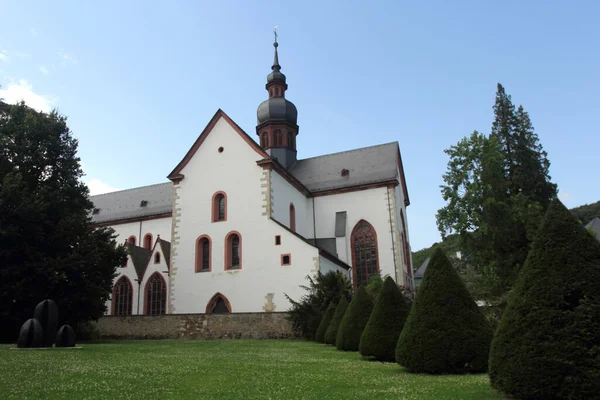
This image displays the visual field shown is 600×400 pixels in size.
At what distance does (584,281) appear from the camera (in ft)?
19.7

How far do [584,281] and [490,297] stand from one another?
53.5 feet

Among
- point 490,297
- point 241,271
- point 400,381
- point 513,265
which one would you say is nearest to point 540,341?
point 400,381

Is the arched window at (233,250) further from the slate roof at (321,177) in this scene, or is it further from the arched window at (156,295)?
the slate roof at (321,177)

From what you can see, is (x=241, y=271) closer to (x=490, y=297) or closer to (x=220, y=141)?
(x=220, y=141)

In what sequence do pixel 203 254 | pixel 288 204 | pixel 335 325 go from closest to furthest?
pixel 335 325 → pixel 203 254 → pixel 288 204

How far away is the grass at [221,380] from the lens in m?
6.97

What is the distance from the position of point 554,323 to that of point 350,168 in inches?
1229

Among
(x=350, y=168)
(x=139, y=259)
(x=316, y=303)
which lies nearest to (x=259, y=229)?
(x=316, y=303)

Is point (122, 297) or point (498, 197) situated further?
point (122, 297)

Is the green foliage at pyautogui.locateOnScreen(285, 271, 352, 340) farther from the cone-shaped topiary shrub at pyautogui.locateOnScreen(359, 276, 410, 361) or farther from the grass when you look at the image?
the grass

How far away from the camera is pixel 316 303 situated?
23625mm

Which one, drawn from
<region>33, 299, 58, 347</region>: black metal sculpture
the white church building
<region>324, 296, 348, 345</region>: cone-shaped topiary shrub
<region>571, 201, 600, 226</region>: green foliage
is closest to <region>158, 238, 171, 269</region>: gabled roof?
the white church building

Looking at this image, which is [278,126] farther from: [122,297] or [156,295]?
[122,297]

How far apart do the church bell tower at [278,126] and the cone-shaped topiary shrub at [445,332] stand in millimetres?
30833
